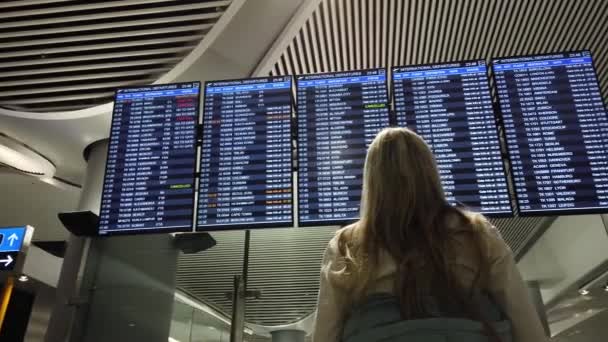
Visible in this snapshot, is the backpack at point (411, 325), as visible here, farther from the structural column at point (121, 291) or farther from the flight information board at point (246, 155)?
the structural column at point (121, 291)

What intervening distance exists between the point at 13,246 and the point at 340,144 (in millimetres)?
3885

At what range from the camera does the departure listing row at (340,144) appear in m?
3.24

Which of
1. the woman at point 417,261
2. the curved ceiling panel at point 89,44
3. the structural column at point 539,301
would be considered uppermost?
the curved ceiling panel at point 89,44

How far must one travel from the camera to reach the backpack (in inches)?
41.5

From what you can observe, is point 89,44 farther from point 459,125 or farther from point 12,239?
point 459,125

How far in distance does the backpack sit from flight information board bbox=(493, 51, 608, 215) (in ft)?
7.18

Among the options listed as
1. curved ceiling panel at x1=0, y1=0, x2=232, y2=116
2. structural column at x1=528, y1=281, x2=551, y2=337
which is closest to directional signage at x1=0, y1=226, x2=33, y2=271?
curved ceiling panel at x1=0, y1=0, x2=232, y2=116

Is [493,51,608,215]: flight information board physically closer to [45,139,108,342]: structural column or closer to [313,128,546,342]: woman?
[313,128,546,342]: woman

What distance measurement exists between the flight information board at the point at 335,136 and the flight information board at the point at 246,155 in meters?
0.12

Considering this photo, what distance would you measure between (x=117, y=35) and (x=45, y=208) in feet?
16.4

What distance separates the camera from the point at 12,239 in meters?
5.28

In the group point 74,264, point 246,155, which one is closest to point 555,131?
point 246,155

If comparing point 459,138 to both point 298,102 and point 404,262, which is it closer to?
point 298,102

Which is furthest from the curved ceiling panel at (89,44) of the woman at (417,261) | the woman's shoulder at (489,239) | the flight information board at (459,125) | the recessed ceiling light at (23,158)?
the woman's shoulder at (489,239)
